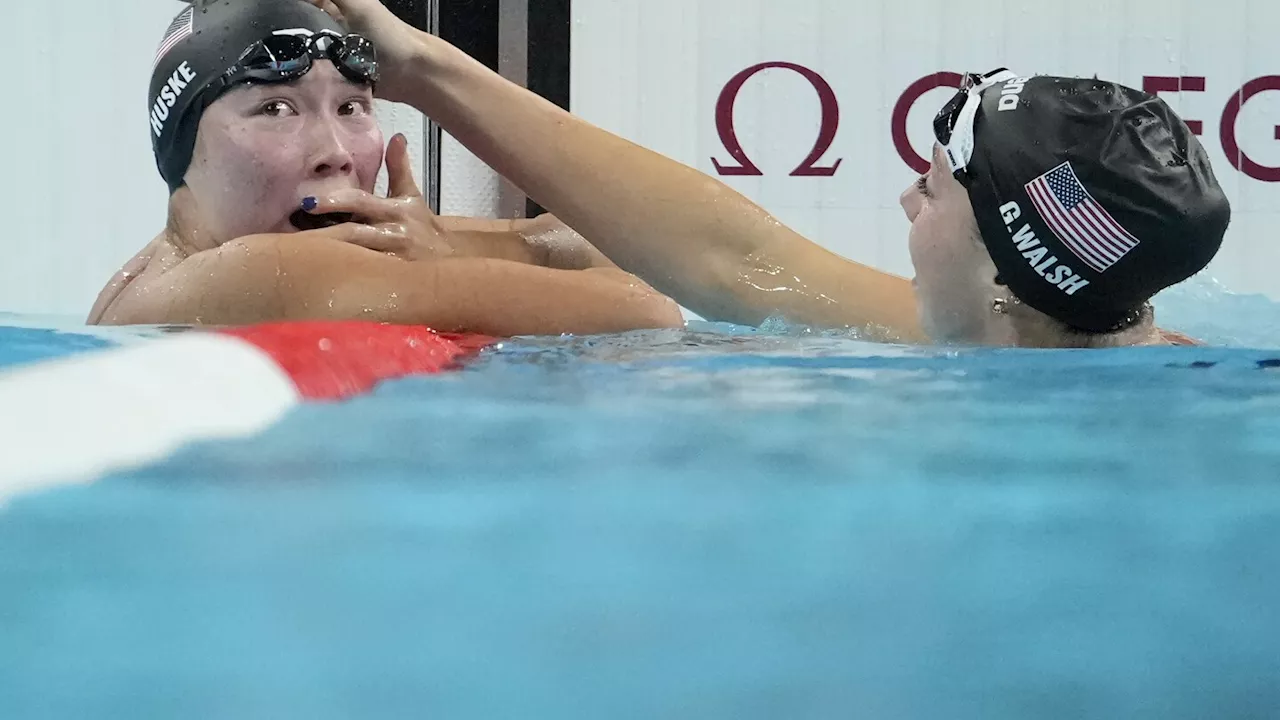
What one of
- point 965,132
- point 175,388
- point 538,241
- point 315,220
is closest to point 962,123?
point 965,132

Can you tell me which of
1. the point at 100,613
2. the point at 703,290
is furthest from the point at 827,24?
the point at 100,613

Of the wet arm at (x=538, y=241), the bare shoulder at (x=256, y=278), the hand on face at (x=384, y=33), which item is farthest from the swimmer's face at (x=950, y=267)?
the hand on face at (x=384, y=33)

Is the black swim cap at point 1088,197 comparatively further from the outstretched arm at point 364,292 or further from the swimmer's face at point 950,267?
the outstretched arm at point 364,292

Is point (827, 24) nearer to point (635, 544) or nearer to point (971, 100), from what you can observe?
point (971, 100)

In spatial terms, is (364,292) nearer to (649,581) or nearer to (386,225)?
(386,225)

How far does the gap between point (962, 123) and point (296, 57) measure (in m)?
1.32

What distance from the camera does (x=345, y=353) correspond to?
1.54 meters

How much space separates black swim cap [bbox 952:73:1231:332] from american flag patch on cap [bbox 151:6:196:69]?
164cm

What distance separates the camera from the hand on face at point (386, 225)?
228 centimetres

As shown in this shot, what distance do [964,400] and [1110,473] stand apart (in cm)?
42

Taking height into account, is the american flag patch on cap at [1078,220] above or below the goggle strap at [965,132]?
below

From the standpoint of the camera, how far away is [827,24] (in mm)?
5020

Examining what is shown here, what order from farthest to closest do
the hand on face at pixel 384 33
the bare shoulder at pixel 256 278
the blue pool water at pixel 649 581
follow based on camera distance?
the hand on face at pixel 384 33 < the bare shoulder at pixel 256 278 < the blue pool water at pixel 649 581

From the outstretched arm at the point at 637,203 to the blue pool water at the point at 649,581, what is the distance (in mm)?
1394
